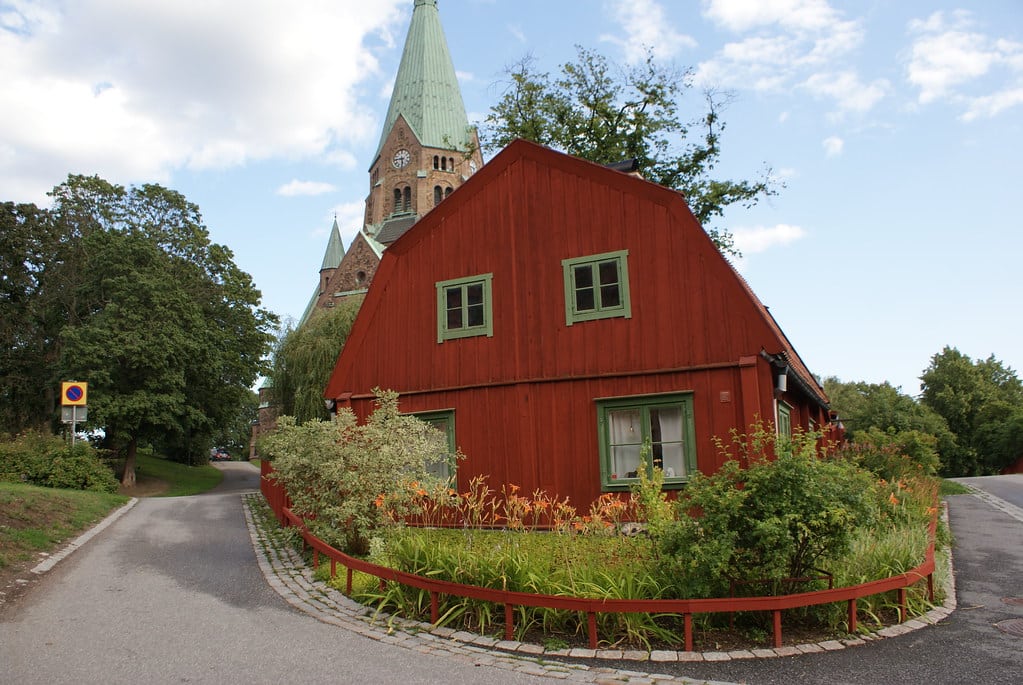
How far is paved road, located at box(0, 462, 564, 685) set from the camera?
5.73 metres

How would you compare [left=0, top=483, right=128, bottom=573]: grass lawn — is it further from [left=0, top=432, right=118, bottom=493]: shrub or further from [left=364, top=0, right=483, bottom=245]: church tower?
[left=364, top=0, right=483, bottom=245]: church tower

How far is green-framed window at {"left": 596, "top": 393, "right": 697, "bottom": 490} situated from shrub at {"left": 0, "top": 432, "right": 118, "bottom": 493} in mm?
19929

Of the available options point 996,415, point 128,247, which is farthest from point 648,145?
point 996,415

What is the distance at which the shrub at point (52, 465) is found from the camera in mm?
24250

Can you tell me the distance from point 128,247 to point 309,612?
97.3ft

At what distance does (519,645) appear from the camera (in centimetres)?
636

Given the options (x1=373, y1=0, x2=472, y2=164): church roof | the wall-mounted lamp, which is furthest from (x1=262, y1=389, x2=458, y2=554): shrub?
(x1=373, y1=0, x2=472, y2=164): church roof

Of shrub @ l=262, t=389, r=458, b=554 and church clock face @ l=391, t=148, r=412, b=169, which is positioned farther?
church clock face @ l=391, t=148, r=412, b=169

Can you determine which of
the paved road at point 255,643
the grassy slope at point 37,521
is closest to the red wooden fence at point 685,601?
the paved road at point 255,643

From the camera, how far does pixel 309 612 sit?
25.6 ft

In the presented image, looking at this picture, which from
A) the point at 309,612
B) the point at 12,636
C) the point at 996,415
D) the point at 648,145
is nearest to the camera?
the point at 12,636

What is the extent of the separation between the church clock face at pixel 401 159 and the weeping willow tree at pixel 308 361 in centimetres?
3224

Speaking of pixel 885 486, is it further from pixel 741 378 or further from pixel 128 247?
pixel 128 247

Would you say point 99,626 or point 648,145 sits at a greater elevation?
point 648,145
